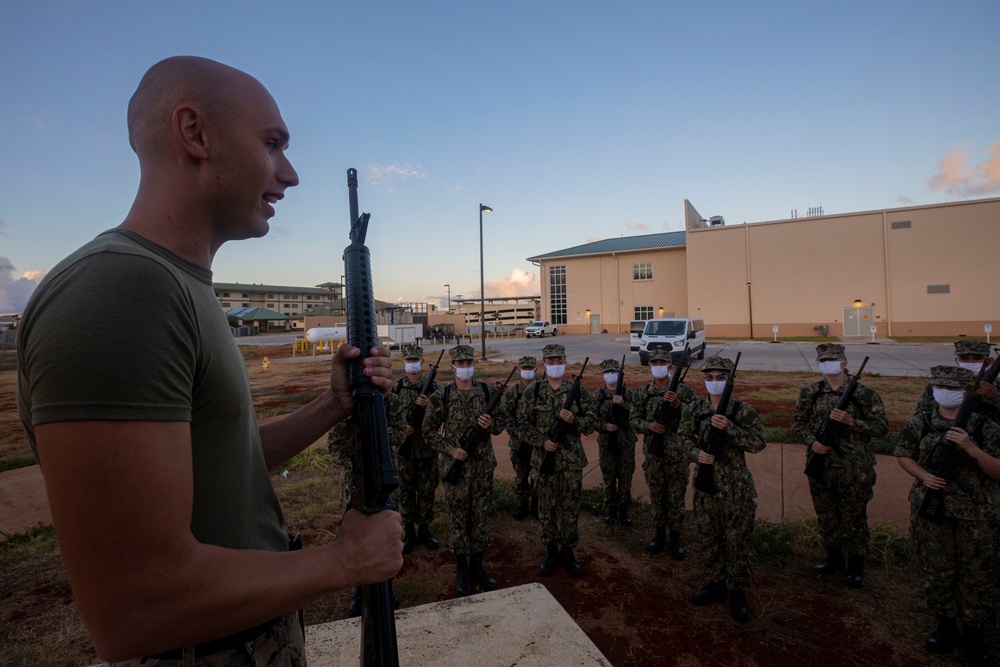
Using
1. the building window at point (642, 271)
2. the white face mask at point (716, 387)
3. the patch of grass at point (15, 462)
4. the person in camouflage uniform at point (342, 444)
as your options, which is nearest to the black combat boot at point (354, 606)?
the person in camouflage uniform at point (342, 444)

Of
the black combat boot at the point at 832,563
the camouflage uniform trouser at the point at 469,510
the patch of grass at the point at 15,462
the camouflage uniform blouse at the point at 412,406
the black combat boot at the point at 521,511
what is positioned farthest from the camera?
the patch of grass at the point at 15,462

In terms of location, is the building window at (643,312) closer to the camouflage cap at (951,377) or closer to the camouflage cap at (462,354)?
the camouflage cap at (462,354)

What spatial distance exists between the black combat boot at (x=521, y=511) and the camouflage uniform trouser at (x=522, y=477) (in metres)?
0.02

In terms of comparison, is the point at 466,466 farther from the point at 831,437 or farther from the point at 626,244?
the point at 626,244

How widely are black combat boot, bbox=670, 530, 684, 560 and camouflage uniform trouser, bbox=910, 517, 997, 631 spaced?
1957 millimetres

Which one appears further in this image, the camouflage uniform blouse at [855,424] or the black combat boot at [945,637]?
the camouflage uniform blouse at [855,424]

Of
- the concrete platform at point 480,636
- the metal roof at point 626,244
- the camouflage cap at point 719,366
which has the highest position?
the metal roof at point 626,244

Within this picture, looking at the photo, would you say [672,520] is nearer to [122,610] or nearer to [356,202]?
[356,202]

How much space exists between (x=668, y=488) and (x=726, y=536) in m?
1.16

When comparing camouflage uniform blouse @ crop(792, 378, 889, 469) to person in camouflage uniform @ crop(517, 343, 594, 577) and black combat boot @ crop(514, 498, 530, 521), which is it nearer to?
person in camouflage uniform @ crop(517, 343, 594, 577)

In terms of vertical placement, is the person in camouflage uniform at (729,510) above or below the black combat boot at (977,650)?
above

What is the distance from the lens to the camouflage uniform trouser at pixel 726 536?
13.0ft

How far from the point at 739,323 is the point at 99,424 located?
3910 centimetres

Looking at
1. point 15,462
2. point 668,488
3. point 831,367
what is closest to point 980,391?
point 831,367
